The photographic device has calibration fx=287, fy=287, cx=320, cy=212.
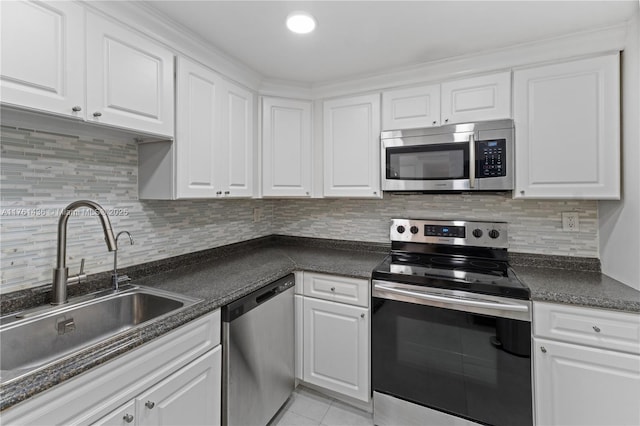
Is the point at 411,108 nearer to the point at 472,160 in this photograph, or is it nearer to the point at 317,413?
the point at 472,160

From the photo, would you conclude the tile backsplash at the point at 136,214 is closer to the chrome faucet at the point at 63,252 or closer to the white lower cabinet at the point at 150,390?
the chrome faucet at the point at 63,252

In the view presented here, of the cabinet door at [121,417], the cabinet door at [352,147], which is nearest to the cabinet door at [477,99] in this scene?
the cabinet door at [352,147]

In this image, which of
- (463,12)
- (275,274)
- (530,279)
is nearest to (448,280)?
(530,279)

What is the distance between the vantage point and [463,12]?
1412 mm

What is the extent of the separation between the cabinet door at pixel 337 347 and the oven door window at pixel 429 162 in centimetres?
96

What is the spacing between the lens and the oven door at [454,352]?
1.45m

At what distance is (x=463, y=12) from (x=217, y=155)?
1541 millimetres

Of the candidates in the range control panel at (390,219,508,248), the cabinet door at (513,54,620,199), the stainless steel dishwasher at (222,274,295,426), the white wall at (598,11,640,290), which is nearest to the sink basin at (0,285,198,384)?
the stainless steel dishwasher at (222,274,295,426)

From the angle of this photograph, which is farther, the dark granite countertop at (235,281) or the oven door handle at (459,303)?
the oven door handle at (459,303)

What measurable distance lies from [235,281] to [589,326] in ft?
5.69

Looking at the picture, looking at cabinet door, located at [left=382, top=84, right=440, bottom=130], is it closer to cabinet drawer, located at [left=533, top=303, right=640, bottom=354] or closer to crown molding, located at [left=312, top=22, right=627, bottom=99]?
crown molding, located at [left=312, top=22, right=627, bottom=99]

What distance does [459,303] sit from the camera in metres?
1.55

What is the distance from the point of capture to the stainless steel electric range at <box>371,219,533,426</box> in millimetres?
1457

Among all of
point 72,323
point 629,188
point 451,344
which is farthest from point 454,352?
point 72,323
